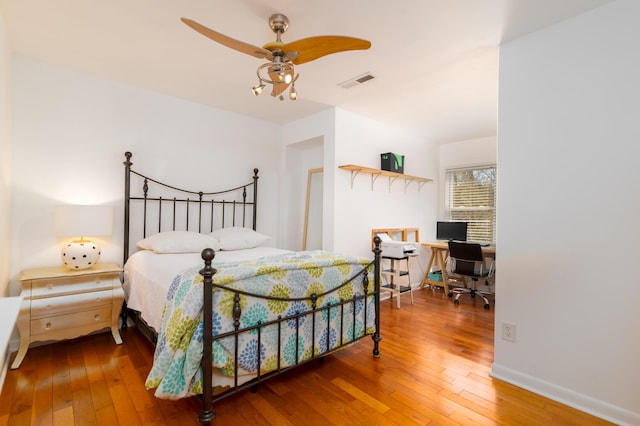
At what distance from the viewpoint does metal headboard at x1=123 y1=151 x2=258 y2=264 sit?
314cm

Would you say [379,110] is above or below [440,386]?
above

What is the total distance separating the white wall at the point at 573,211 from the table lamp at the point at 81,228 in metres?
3.22

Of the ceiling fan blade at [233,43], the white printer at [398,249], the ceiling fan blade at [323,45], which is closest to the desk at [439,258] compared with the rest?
the white printer at [398,249]

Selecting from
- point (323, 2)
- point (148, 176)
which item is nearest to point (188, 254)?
point (148, 176)

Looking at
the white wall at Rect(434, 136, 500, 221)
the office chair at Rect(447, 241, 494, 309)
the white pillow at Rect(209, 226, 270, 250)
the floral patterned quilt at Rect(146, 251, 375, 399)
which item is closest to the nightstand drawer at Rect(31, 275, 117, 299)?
the white pillow at Rect(209, 226, 270, 250)

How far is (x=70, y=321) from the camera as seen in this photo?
8.11ft

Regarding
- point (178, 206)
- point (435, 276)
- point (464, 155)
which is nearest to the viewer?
point (178, 206)

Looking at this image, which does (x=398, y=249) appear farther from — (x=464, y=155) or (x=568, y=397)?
(x=464, y=155)

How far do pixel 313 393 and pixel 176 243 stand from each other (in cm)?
178

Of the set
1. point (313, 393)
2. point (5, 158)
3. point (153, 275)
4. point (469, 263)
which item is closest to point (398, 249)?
point (469, 263)

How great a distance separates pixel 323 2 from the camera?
1.85 metres

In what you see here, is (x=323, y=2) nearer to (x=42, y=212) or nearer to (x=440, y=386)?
(x=440, y=386)

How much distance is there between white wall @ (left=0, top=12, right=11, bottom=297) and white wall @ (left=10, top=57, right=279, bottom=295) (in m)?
0.14

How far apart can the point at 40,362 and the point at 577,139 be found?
408 cm
